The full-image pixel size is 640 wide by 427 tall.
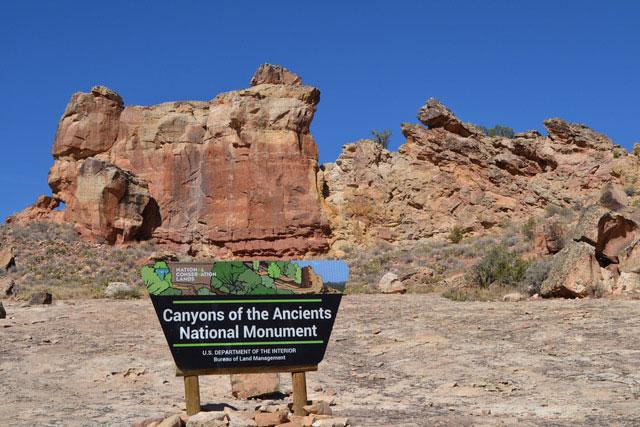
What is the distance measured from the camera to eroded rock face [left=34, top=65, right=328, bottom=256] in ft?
124

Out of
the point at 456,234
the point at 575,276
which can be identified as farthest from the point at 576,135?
the point at 575,276

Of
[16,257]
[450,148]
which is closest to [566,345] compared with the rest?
[450,148]

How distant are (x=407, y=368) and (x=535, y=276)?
8671 mm

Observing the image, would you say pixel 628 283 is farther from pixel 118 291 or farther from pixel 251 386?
pixel 118 291

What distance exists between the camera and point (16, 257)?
34312 mm

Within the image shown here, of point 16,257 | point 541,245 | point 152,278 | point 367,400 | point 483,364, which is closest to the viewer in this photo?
point 152,278

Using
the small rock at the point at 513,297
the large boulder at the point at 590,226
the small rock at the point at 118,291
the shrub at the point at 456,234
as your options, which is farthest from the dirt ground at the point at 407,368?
the shrub at the point at 456,234

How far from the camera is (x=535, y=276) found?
747 inches

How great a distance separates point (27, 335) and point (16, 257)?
848 inches

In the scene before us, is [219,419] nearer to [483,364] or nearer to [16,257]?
[483,364]

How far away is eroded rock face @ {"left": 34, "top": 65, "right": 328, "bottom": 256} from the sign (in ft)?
96.0

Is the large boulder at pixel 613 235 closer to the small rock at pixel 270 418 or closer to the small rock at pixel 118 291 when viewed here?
the small rock at pixel 270 418

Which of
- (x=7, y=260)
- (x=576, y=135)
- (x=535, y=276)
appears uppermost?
(x=576, y=135)

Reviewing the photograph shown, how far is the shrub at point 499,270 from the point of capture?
68.9 ft
